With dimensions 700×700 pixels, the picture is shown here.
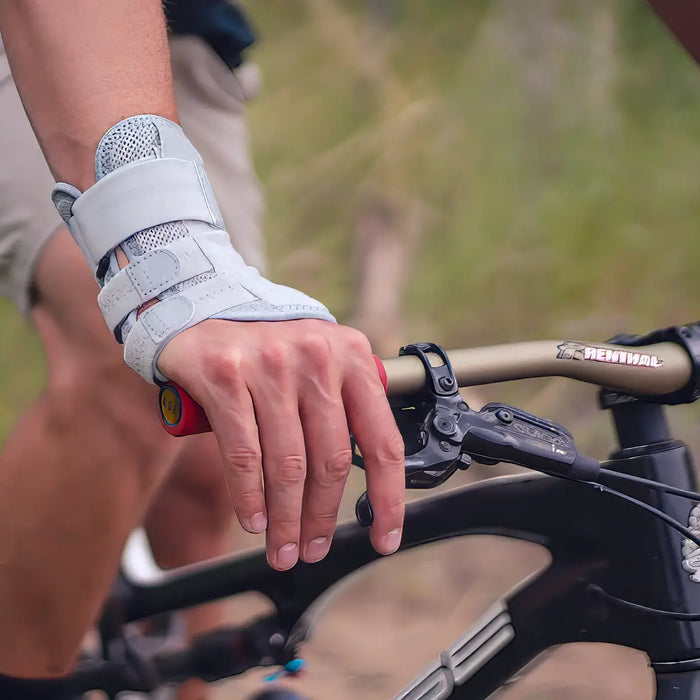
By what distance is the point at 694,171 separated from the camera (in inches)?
119

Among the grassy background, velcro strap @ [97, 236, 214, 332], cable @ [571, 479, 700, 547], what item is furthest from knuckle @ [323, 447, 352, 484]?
the grassy background

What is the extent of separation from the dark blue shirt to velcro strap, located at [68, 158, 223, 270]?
52cm

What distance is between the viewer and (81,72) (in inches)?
22.0

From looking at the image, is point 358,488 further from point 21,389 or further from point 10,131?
point 10,131

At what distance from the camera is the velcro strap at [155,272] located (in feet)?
1.62

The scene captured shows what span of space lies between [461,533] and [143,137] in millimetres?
450

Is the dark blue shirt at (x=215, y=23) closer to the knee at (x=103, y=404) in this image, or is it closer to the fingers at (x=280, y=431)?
the knee at (x=103, y=404)

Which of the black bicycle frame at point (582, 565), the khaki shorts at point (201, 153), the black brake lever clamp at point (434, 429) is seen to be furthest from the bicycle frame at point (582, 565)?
the khaki shorts at point (201, 153)

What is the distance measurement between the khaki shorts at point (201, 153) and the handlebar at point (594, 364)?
496mm

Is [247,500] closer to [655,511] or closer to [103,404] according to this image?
[655,511]

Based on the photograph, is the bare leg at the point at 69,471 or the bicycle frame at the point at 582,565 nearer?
the bicycle frame at the point at 582,565

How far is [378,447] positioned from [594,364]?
253 millimetres

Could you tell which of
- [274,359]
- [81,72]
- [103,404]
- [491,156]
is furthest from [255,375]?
[491,156]

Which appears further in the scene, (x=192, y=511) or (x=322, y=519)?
(x=192, y=511)
